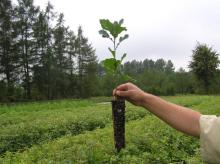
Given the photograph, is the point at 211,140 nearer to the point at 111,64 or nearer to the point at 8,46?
the point at 111,64

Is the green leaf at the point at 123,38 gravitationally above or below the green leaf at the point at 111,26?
below

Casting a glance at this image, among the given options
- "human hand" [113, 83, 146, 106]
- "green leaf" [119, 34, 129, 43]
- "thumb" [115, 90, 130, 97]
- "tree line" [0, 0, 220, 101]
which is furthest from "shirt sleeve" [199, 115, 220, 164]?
"tree line" [0, 0, 220, 101]

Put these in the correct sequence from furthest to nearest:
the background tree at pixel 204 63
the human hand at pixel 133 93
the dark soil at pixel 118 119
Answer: the background tree at pixel 204 63 < the dark soil at pixel 118 119 < the human hand at pixel 133 93

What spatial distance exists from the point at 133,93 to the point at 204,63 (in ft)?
145

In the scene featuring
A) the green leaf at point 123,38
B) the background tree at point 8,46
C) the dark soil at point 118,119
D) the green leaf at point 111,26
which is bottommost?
the dark soil at point 118,119

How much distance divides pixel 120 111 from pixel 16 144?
25.3ft

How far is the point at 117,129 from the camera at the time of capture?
18.2ft

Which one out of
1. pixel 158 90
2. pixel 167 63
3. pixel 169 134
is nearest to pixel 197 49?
pixel 158 90

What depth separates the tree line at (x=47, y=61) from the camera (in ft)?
150

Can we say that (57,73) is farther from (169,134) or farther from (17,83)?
(169,134)

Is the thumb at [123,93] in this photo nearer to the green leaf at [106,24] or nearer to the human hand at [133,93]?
the human hand at [133,93]

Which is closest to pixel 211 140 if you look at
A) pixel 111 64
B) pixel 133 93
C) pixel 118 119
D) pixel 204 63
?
pixel 133 93

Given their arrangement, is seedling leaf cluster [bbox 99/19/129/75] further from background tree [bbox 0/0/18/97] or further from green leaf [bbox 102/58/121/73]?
background tree [bbox 0/0/18/97]

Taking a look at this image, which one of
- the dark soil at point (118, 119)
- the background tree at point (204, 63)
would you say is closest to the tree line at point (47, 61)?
the background tree at point (204, 63)
